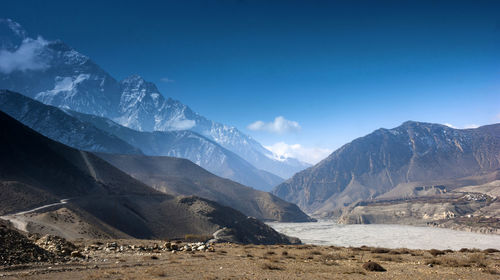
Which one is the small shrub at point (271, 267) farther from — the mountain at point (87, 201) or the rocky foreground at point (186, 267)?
the mountain at point (87, 201)

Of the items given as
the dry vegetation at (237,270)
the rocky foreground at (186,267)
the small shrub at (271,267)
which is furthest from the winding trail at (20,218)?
the small shrub at (271,267)

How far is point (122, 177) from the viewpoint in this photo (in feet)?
406

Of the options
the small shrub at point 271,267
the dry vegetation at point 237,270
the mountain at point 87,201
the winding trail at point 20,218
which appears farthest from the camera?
the mountain at point 87,201

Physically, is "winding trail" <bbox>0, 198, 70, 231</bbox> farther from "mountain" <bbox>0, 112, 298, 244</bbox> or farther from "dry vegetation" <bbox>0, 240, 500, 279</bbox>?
"dry vegetation" <bbox>0, 240, 500, 279</bbox>

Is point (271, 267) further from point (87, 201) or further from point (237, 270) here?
point (87, 201)

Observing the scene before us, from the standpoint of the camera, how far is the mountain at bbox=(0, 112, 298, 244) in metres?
67.1

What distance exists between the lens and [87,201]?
8494 centimetres

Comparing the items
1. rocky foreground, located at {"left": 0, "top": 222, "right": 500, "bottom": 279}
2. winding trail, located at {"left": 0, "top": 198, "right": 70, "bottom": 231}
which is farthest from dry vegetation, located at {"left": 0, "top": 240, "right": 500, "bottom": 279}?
winding trail, located at {"left": 0, "top": 198, "right": 70, "bottom": 231}

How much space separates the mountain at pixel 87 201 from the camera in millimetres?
67125

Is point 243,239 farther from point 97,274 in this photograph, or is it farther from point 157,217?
point 97,274

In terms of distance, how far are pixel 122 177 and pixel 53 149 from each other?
26826mm

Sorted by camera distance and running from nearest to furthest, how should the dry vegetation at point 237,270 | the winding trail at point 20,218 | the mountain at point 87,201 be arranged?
the dry vegetation at point 237,270
the winding trail at point 20,218
the mountain at point 87,201

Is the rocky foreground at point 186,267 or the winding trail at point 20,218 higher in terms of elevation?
the winding trail at point 20,218

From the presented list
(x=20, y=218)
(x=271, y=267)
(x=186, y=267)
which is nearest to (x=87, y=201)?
(x=20, y=218)
